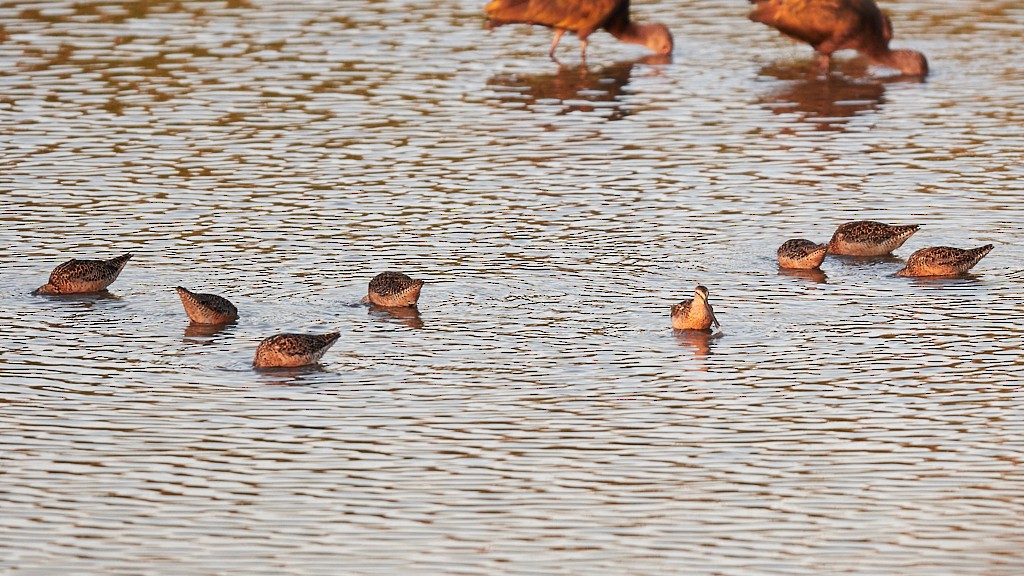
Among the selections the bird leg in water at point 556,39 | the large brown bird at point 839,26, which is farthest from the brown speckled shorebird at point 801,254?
the bird leg in water at point 556,39

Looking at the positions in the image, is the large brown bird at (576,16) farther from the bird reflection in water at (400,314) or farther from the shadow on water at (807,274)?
the bird reflection in water at (400,314)

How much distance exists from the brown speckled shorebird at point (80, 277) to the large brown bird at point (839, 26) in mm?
14415

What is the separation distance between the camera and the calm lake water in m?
10.2

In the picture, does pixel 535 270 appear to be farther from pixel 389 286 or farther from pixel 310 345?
pixel 310 345

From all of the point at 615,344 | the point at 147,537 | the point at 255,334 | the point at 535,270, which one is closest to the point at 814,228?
the point at 535,270

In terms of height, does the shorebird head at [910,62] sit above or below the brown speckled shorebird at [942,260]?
below

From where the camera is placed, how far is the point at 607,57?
99.4 ft

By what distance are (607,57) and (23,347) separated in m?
17.6

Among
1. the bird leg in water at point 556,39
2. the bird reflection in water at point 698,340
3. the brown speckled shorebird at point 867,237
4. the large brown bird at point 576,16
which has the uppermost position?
the bird reflection in water at point 698,340

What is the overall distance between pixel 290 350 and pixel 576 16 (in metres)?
16.9

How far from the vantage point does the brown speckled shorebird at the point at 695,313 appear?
13867 millimetres

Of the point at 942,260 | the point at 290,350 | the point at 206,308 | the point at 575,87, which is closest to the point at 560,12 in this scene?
the point at 575,87

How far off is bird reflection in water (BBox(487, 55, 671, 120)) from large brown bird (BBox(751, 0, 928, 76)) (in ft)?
6.23

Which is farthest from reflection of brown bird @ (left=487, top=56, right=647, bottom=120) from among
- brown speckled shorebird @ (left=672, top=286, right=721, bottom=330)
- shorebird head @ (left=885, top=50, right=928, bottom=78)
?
brown speckled shorebird @ (left=672, top=286, right=721, bottom=330)
